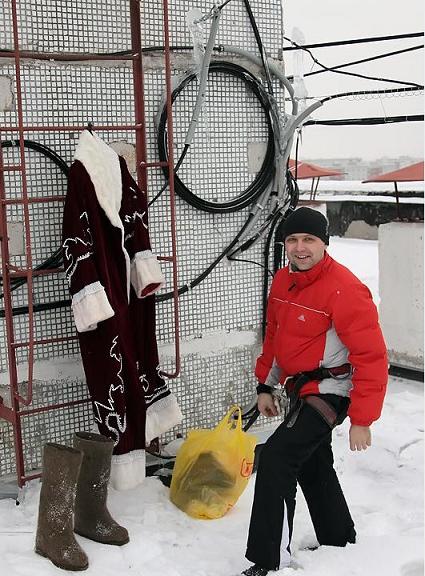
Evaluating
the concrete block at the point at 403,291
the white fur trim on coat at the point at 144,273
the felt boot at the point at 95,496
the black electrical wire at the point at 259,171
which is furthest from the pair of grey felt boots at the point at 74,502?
the concrete block at the point at 403,291

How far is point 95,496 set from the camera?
10.6ft

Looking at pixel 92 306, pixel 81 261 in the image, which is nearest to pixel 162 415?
pixel 92 306

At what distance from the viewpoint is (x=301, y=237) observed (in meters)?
2.97

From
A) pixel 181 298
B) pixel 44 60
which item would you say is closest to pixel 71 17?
pixel 44 60

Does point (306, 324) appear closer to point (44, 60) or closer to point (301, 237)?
point (301, 237)

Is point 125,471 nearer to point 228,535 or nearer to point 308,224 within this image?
point 228,535

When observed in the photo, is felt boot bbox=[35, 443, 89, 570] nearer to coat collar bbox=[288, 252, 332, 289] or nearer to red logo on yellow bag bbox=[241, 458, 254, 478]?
red logo on yellow bag bbox=[241, 458, 254, 478]

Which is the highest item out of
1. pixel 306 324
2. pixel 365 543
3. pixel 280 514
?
pixel 306 324

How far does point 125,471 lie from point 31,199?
50.7 inches

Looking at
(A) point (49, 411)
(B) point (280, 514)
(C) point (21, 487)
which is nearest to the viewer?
(B) point (280, 514)

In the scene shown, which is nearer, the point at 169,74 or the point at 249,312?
the point at 169,74

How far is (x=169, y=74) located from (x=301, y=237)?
115 cm

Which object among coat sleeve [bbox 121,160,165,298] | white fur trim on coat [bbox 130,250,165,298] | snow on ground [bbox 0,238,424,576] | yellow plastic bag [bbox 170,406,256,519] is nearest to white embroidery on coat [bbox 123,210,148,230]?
coat sleeve [bbox 121,160,165,298]

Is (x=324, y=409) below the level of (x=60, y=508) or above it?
above
